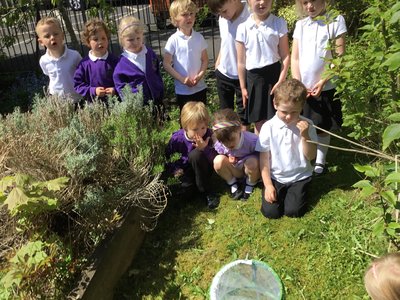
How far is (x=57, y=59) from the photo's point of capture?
405cm

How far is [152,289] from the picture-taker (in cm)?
280

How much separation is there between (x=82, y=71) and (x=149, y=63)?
70 cm

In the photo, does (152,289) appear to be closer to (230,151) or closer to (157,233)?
(157,233)

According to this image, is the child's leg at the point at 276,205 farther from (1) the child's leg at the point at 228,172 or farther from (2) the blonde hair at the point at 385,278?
(2) the blonde hair at the point at 385,278

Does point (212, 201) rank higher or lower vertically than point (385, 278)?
lower

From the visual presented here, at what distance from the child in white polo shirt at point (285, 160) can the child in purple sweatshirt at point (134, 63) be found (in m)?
1.30

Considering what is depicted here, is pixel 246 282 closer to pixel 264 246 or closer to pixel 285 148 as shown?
pixel 264 246

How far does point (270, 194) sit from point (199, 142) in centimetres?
75

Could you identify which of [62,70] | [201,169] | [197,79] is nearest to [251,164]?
[201,169]

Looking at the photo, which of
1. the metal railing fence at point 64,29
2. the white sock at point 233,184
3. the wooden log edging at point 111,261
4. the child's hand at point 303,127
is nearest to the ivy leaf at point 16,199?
the wooden log edging at point 111,261

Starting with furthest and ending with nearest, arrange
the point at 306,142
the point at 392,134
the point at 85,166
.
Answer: the point at 306,142, the point at 85,166, the point at 392,134

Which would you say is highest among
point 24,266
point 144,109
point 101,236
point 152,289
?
point 144,109

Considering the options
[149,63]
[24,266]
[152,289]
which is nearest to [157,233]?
[152,289]

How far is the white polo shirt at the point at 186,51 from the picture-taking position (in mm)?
3830
